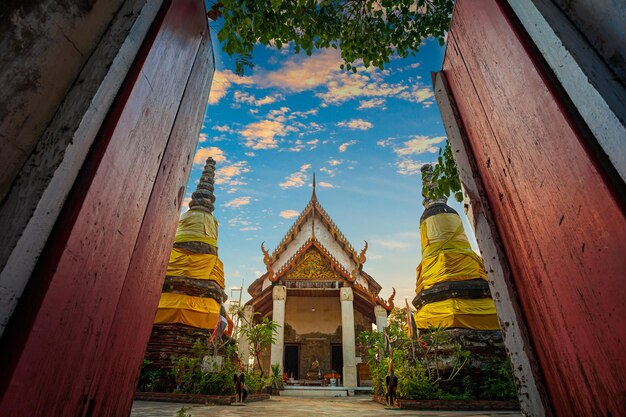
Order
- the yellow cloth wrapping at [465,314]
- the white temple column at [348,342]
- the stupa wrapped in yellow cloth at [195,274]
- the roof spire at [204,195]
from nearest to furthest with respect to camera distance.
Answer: the yellow cloth wrapping at [465,314]
the stupa wrapped in yellow cloth at [195,274]
the roof spire at [204,195]
the white temple column at [348,342]

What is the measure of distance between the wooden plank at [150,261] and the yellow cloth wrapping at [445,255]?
799cm

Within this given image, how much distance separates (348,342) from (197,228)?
7.04 metres

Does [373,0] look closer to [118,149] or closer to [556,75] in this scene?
[556,75]

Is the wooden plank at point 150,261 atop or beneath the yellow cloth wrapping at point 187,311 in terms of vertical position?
beneath

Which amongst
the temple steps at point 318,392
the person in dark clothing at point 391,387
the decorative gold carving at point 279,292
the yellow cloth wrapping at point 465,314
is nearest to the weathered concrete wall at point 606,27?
the person in dark clothing at point 391,387

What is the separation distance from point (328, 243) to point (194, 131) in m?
15.1

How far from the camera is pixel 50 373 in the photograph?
798 millimetres

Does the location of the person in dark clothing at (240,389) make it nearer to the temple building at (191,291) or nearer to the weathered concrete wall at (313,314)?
the temple building at (191,291)

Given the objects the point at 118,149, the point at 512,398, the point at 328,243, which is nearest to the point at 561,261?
the point at 118,149

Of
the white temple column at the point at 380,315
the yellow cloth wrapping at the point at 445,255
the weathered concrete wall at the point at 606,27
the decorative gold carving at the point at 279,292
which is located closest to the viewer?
the weathered concrete wall at the point at 606,27

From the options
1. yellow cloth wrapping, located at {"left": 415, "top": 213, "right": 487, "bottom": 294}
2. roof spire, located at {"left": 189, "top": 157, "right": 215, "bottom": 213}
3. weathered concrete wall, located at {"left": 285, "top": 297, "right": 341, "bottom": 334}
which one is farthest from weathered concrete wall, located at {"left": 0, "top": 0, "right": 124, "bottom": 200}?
weathered concrete wall, located at {"left": 285, "top": 297, "right": 341, "bottom": 334}

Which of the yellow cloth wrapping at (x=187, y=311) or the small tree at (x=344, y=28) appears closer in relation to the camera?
the small tree at (x=344, y=28)

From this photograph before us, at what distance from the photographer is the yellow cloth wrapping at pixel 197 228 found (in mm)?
9734

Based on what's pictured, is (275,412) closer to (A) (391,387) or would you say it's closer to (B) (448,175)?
(A) (391,387)
